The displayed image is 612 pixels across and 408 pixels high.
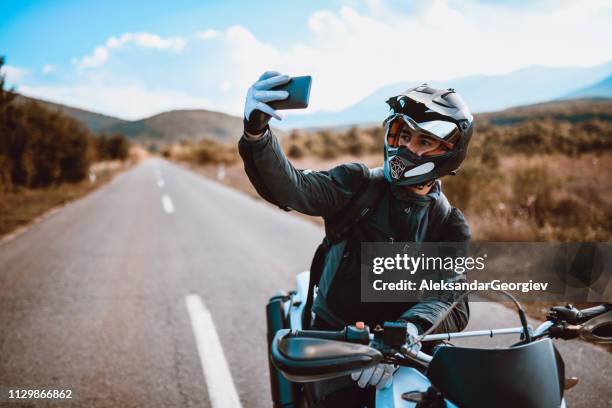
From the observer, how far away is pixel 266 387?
2709mm

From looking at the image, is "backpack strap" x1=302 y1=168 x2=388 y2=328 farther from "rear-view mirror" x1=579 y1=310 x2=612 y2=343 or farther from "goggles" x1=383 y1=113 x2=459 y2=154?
"rear-view mirror" x1=579 y1=310 x2=612 y2=343

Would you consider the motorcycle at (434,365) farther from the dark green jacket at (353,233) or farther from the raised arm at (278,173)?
the raised arm at (278,173)

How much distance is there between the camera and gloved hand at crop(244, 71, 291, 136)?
1243 mm

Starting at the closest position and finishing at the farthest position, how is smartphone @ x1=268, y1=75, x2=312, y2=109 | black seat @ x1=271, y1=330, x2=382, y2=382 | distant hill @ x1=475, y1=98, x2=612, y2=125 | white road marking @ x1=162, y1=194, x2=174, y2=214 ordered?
black seat @ x1=271, y1=330, x2=382, y2=382
smartphone @ x1=268, y1=75, x2=312, y2=109
white road marking @ x1=162, y1=194, x2=174, y2=214
distant hill @ x1=475, y1=98, x2=612, y2=125

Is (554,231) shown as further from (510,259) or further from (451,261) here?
(451,261)

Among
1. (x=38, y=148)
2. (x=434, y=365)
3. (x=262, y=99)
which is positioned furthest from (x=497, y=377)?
(x=38, y=148)

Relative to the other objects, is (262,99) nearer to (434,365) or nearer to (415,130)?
(415,130)

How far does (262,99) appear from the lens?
4.13 ft

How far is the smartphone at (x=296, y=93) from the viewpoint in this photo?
122 centimetres

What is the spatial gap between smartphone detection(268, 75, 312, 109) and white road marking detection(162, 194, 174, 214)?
9.35 meters

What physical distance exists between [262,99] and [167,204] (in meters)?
10.8

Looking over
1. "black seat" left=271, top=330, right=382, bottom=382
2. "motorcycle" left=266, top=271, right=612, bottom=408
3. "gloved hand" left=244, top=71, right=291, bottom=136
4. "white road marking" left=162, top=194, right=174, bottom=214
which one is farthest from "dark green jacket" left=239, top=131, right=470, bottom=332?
"white road marking" left=162, top=194, right=174, bottom=214

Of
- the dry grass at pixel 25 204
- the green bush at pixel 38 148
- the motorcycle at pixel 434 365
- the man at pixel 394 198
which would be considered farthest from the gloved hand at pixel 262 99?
the green bush at pixel 38 148

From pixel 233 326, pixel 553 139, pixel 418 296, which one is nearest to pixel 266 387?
pixel 233 326
